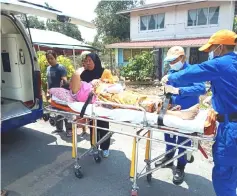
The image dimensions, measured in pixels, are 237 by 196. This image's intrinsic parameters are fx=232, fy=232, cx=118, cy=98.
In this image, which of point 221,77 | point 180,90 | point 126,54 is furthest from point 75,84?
point 126,54

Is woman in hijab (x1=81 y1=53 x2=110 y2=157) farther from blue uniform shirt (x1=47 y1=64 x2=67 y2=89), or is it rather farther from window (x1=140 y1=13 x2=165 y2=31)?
window (x1=140 y1=13 x2=165 y2=31)

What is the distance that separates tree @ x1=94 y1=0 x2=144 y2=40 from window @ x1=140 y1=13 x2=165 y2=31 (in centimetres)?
724

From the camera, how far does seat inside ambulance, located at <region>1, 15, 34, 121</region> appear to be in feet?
12.1

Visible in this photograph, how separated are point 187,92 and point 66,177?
198 cm

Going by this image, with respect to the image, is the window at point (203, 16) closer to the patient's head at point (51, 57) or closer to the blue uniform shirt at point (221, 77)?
the patient's head at point (51, 57)

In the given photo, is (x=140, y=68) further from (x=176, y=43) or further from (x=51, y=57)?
(x=51, y=57)

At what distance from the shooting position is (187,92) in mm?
2760

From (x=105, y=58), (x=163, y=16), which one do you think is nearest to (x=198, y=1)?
(x=163, y=16)

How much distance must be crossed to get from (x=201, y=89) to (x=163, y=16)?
15.5m

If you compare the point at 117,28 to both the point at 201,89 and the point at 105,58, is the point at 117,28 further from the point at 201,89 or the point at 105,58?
the point at 201,89

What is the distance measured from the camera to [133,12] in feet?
59.5

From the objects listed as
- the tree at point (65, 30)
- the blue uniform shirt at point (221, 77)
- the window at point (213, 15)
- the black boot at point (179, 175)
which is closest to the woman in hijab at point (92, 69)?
the black boot at point (179, 175)

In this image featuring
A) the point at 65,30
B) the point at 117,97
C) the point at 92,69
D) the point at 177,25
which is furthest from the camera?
the point at 65,30

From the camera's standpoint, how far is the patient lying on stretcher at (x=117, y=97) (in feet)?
7.85
